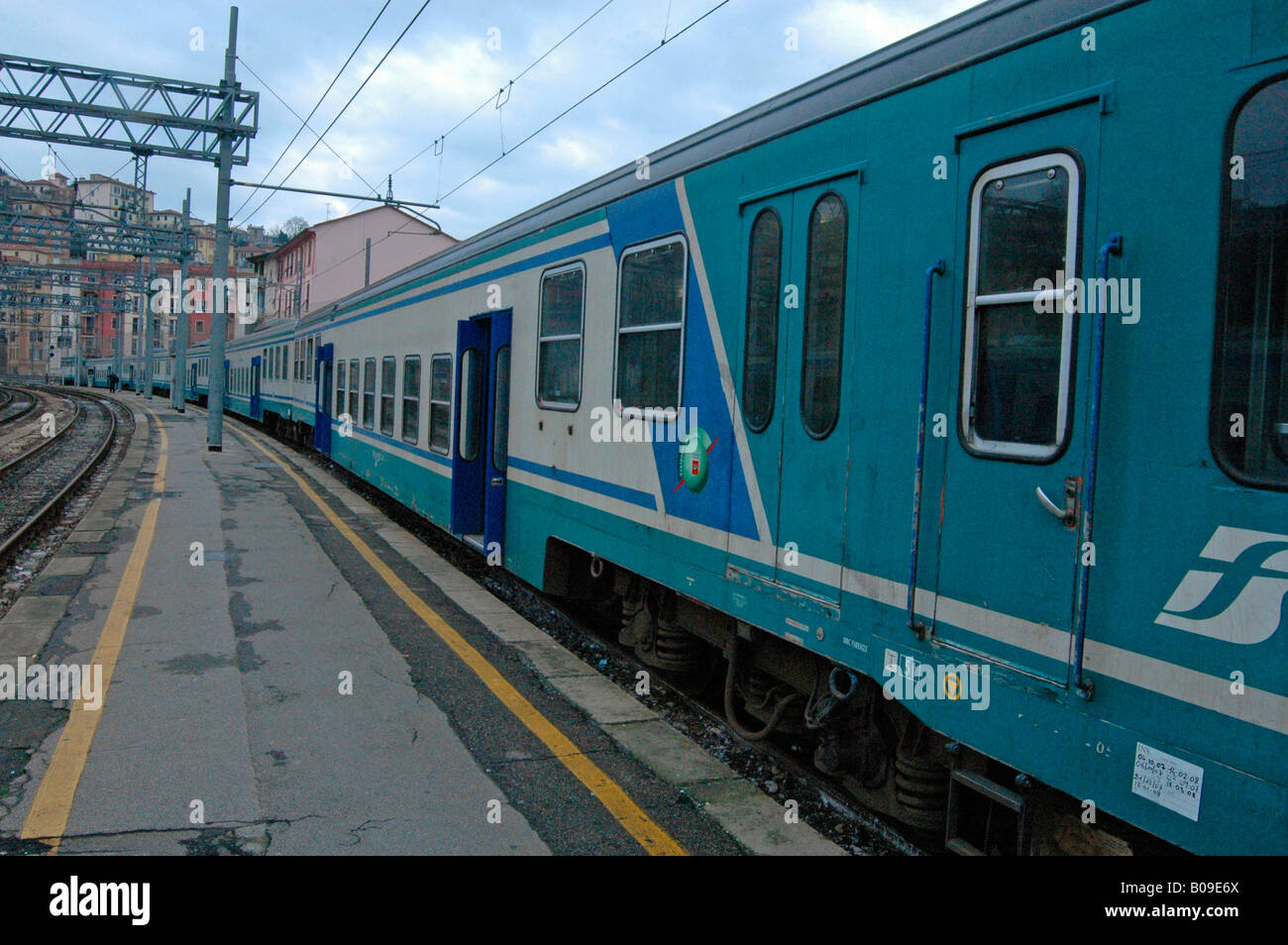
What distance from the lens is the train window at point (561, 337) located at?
6969mm

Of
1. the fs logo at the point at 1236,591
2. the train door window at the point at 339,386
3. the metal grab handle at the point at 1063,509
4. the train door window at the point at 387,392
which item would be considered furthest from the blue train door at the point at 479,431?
the train door window at the point at 339,386

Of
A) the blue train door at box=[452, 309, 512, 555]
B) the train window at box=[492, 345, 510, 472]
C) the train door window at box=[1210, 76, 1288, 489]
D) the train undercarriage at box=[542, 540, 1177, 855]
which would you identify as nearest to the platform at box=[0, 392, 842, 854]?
the train undercarriage at box=[542, 540, 1177, 855]

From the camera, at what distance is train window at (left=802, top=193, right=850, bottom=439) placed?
418 centimetres

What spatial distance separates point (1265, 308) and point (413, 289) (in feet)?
35.8

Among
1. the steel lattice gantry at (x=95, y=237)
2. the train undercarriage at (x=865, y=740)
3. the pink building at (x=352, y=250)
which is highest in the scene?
the pink building at (x=352, y=250)

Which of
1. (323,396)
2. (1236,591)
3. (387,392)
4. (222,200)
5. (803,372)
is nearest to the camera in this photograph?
(1236,591)

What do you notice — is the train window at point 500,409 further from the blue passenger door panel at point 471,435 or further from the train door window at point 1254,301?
the train door window at point 1254,301

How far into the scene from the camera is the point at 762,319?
473 centimetres

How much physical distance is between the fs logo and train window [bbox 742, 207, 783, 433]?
220 centimetres

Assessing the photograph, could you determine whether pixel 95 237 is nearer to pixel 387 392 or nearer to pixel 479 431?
pixel 387 392

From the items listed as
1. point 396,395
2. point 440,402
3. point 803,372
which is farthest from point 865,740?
point 396,395

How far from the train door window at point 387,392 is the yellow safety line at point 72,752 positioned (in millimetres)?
5365

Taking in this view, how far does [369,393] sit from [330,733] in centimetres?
1050
